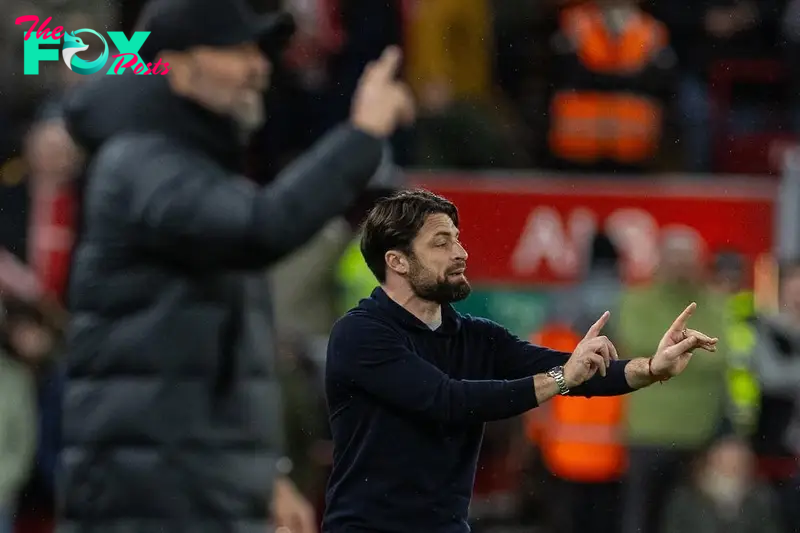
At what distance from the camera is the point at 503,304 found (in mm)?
10070

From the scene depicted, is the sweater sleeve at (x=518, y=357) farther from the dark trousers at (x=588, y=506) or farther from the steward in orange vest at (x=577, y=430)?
the steward in orange vest at (x=577, y=430)

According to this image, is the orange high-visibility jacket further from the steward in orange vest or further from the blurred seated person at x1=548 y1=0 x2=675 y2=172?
the steward in orange vest

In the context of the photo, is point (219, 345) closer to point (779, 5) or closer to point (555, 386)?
point (555, 386)

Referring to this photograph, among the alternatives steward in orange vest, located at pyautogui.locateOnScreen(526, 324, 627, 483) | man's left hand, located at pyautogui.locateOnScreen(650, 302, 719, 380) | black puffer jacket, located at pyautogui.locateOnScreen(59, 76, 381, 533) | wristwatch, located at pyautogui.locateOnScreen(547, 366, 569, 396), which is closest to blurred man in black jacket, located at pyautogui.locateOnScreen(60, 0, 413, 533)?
black puffer jacket, located at pyautogui.locateOnScreen(59, 76, 381, 533)

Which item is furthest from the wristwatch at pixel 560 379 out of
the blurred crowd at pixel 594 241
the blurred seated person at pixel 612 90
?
the blurred seated person at pixel 612 90

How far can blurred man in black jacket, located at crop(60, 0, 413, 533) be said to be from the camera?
4.20 metres

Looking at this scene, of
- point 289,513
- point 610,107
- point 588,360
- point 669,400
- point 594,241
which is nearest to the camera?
point 588,360

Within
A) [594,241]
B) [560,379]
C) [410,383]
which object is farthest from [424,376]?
[594,241]

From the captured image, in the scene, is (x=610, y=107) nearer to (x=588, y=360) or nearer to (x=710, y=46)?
(x=710, y=46)

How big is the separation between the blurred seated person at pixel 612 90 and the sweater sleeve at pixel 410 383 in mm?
7555

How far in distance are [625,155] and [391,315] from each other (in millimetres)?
7678

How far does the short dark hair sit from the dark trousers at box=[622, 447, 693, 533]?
5.51m

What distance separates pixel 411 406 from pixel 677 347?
536 mm

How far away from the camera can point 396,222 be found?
12.7 feet
